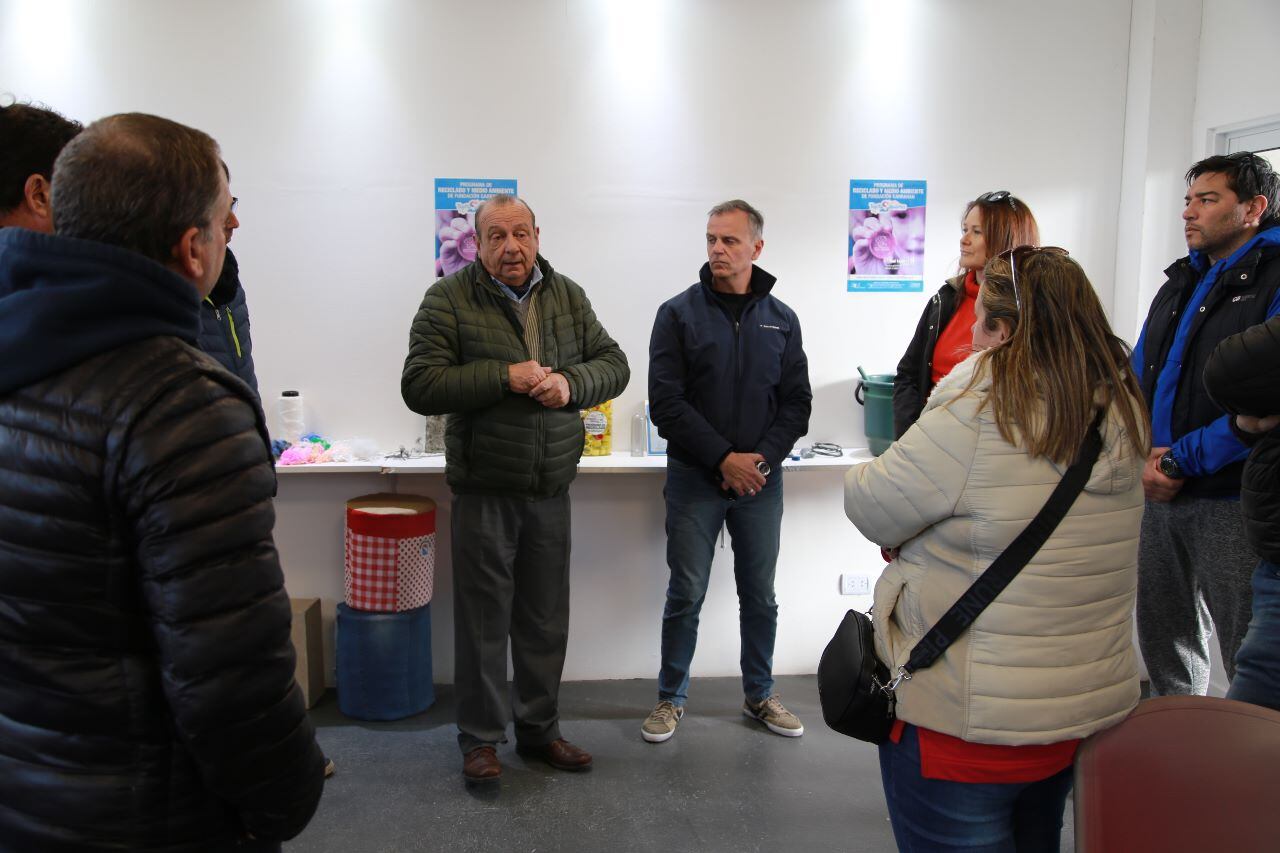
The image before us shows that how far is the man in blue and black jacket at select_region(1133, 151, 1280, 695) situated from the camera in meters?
2.25

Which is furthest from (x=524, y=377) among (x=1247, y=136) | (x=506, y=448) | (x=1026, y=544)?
(x=1247, y=136)

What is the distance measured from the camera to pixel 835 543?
147 inches

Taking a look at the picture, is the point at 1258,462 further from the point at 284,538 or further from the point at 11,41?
the point at 11,41

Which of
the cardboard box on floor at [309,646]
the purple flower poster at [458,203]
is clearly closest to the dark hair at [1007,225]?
the purple flower poster at [458,203]

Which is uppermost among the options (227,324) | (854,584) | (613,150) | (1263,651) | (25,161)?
(613,150)

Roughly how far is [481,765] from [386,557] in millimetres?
864

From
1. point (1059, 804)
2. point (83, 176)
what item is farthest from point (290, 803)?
point (1059, 804)

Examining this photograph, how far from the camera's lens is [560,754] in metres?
2.90

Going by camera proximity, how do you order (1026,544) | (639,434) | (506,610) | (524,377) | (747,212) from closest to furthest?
(1026,544) → (524,377) → (506,610) → (747,212) → (639,434)

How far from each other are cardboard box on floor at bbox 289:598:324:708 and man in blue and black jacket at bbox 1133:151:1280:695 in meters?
2.85

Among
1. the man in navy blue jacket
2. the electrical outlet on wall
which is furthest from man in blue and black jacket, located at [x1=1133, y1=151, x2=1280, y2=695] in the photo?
the electrical outlet on wall

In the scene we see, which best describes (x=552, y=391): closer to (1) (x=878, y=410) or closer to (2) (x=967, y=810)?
(1) (x=878, y=410)

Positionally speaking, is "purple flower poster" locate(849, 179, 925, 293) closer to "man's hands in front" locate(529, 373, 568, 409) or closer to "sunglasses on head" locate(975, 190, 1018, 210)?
"sunglasses on head" locate(975, 190, 1018, 210)

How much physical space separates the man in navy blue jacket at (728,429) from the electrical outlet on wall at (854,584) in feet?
2.03
